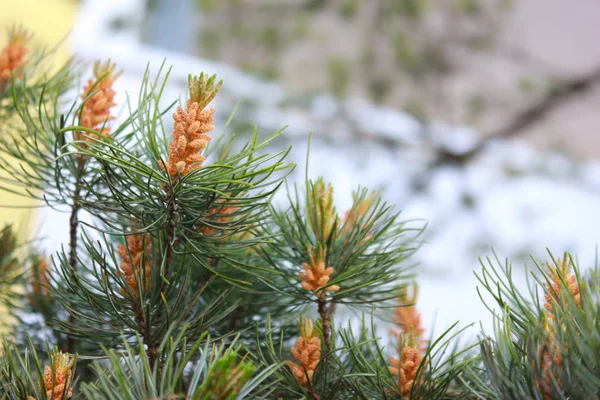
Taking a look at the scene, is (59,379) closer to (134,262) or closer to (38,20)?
(134,262)

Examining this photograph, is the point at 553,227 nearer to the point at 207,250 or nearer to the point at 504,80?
the point at 504,80

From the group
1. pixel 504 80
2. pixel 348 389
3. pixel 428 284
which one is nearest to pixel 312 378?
pixel 348 389

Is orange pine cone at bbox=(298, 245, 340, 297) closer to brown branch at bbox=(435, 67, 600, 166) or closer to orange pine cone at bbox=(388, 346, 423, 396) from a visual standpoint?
orange pine cone at bbox=(388, 346, 423, 396)

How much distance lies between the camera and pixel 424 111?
1299 millimetres

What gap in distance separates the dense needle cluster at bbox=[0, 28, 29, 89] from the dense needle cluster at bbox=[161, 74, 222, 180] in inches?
4.4

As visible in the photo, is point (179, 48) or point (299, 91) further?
point (179, 48)

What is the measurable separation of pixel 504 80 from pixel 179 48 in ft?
3.12

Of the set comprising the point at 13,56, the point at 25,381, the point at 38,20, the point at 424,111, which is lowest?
the point at 25,381

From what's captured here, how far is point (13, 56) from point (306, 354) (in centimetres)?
17

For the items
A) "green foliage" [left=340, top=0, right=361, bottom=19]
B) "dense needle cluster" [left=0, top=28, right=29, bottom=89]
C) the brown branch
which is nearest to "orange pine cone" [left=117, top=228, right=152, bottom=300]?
"dense needle cluster" [left=0, top=28, right=29, bottom=89]

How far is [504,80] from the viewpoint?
163 cm

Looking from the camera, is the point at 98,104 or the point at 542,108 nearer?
the point at 98,104

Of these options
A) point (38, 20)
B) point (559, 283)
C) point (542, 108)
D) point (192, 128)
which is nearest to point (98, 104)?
point (192, 128)

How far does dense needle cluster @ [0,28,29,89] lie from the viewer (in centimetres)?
22
